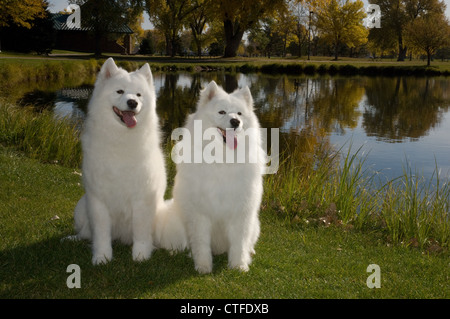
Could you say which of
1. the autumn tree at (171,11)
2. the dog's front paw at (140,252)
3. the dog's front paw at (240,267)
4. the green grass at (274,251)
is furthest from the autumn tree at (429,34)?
the dog's front paw at (140,252)

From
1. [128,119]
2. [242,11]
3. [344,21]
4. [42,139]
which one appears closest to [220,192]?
[128,119]

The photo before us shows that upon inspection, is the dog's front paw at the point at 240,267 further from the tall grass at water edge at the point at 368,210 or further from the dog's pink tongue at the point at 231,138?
the tall grass at water edge at the point at 368,210

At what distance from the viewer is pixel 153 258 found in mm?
4023

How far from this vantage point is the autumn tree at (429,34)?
142 feet

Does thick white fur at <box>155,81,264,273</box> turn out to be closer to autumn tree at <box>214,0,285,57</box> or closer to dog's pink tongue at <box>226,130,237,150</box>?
dog's pink tongue at <box>226,130,237,150</box>

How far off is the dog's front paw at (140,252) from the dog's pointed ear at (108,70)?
64.2 inches

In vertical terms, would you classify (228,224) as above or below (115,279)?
above

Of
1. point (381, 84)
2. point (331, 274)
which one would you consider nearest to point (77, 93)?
point (331, 274)

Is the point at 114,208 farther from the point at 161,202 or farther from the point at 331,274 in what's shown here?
the point at 331,274

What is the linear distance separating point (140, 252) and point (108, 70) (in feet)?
5.73

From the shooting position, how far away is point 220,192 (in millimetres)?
3648

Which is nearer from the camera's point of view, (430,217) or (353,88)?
(430,217)

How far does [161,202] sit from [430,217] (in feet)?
12.2
